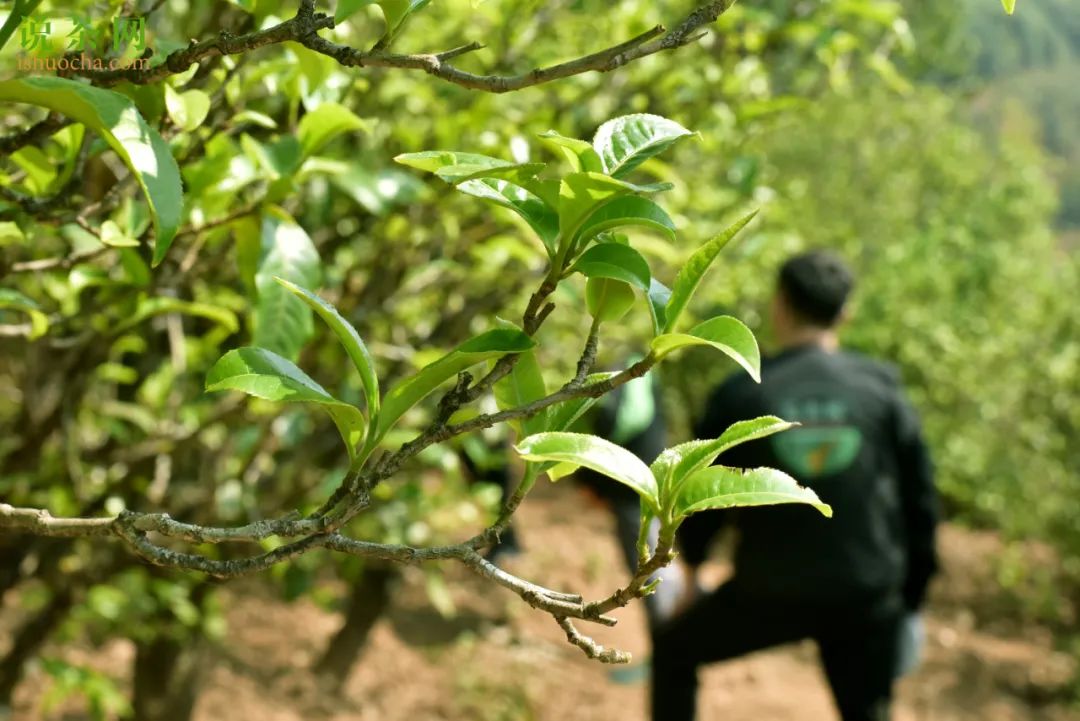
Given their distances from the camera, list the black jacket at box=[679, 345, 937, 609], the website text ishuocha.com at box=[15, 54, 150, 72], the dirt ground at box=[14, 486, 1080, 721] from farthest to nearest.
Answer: the dirt ground at box=[14, 486, 1080, 721]
the black jacket at box=[679, 345, 937, 609]
the website text ishuocha.com at box=[15, 54, 150, 72]

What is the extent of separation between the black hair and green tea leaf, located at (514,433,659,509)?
310 centimetres

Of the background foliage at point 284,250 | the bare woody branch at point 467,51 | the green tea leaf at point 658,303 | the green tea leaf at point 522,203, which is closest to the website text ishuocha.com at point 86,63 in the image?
the background foliage at point 284,250

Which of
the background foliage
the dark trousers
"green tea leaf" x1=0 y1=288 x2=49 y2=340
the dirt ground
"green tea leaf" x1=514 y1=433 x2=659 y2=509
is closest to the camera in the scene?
"green tea leaf" x1=514 y1=433 x2=659 y2=509

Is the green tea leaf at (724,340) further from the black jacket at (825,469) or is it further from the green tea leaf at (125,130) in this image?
the black jacket at (825,469)

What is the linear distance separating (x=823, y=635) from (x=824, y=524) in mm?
448

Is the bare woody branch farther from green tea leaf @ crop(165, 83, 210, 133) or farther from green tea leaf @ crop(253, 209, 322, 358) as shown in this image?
green tea leaf @ crop(253, 209, 322, 358)

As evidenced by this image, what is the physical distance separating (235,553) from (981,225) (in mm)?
14015

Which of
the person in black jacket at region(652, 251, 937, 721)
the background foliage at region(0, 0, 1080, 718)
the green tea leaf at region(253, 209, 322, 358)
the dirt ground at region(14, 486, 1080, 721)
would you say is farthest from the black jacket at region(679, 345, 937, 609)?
the green tea leaf at region(253, 209, 322, 358)

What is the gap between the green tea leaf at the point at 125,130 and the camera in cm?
87

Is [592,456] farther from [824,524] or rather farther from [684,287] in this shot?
[824,524]

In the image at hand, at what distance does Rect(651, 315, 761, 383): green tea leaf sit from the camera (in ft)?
2.74

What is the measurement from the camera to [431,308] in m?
3.47

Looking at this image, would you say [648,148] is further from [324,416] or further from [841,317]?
[841,317]

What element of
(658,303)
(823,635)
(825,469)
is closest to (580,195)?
(658,303)
